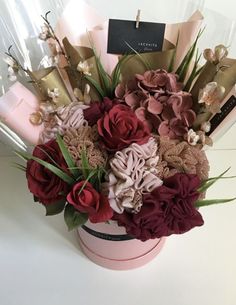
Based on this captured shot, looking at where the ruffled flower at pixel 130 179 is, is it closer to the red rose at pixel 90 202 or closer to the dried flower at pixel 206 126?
the red rose at pixel 90 202

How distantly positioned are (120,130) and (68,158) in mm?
82

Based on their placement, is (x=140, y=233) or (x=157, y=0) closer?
(x=140, y=233)

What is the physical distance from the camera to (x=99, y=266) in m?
0.80

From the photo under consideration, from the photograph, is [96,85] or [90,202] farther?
[96,85]

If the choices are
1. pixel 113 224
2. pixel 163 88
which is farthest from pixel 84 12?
pixel 113 224

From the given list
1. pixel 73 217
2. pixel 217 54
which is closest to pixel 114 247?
pixel 73 217

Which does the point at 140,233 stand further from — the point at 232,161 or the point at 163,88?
the point at 232,161

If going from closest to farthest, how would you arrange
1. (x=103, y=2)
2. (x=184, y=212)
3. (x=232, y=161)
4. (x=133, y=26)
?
(x=184, y=212) < (x=133, y=26) < (x=103, y=2) < (x=232, y=161)

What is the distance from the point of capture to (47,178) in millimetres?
610

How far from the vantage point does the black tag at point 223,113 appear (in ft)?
2.16

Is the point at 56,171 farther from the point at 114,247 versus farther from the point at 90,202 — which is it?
the point at 114,247

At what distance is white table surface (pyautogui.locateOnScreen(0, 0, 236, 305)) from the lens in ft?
2.48

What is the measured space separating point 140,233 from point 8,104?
29cm

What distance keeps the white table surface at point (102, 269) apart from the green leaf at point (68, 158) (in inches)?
10.4
